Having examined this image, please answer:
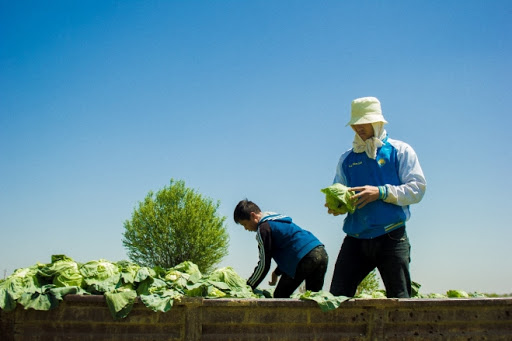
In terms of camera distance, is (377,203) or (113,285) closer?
(113,285)

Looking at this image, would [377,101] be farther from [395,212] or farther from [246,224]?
[246,224]

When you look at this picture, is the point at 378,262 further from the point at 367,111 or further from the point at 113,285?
the point at 113,285

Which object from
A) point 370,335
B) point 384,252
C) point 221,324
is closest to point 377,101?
point 384,252

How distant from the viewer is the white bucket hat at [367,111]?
5449 mm

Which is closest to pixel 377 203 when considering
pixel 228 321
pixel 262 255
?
pixel 262 255

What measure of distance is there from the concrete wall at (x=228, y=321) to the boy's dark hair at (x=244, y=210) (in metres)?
1.95

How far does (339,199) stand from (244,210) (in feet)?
4.59

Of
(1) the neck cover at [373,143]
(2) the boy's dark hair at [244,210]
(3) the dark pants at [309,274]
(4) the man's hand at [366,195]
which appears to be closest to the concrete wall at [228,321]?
(4) the man's hand at [366,195]

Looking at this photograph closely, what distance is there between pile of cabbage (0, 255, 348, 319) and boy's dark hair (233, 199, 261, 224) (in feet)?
2.97

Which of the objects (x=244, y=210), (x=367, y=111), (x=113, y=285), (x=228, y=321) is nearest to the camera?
(x=228, y=321)

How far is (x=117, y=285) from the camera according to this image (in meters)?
4.69

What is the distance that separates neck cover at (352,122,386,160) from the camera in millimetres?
5477

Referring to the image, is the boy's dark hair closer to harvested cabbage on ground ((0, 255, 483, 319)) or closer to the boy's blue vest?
the boy's blue vest

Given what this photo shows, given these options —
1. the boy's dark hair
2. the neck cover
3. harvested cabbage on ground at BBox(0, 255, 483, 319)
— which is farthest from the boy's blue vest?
the neck cover
